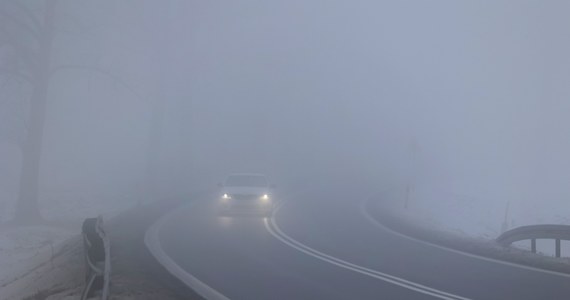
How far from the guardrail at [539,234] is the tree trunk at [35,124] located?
17.6 meters

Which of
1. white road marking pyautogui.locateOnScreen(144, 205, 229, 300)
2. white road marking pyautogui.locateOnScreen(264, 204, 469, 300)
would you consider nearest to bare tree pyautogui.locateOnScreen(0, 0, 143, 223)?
white road marking pyautogui.locateOnScreen(144, 205, 229, 300)

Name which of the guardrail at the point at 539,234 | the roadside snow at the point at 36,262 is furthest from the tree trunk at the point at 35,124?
the guardrail at the point at 539,234

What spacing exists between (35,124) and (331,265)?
54.1 ft

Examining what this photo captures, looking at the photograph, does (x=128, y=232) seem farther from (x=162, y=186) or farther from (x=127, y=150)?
(x=127, y=150)

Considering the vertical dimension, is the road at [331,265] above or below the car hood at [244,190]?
below

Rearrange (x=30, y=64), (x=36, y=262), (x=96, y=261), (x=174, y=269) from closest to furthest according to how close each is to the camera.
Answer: (x=96, y=261) < (x=174, y=269) < (x=36, y=262) < (x=30, y=64)

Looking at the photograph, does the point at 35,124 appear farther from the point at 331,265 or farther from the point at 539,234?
the point at 539,234

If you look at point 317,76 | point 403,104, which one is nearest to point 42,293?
point 317,76

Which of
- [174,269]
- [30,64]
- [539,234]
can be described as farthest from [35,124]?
[539,234]

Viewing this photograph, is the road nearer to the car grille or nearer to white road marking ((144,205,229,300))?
white road marking ((144,205,229,300))

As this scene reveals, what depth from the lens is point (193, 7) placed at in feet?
149

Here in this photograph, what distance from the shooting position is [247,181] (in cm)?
2711

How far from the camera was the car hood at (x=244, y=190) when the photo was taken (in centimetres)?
2541

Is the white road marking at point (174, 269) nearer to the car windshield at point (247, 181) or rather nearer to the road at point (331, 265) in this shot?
the road at point (331, 265)
